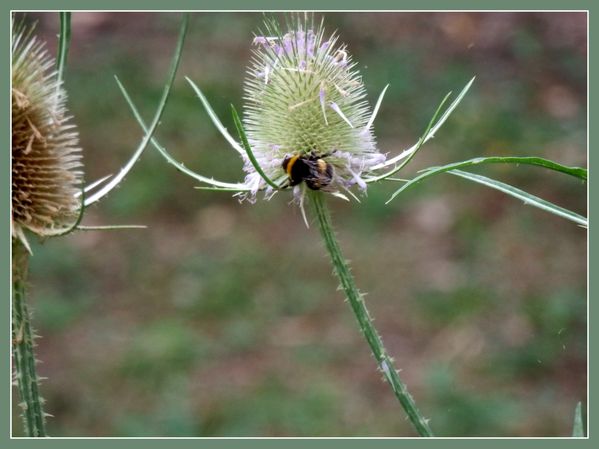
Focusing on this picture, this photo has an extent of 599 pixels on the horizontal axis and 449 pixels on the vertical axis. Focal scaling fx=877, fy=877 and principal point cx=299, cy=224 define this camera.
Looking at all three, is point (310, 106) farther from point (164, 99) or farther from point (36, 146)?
point (36, 146)

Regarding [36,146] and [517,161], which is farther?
[36,146]

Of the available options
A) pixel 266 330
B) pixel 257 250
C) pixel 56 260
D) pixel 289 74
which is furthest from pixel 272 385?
pixel 289 74

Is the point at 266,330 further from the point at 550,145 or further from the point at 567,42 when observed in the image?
the point at 567,42

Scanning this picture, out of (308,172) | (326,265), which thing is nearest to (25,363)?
(308,172)

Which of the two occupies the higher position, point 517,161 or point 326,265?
point 517,161

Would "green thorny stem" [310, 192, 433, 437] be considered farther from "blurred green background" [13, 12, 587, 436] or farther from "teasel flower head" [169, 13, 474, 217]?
"blurred green background" [13, 12, 587, 436]
